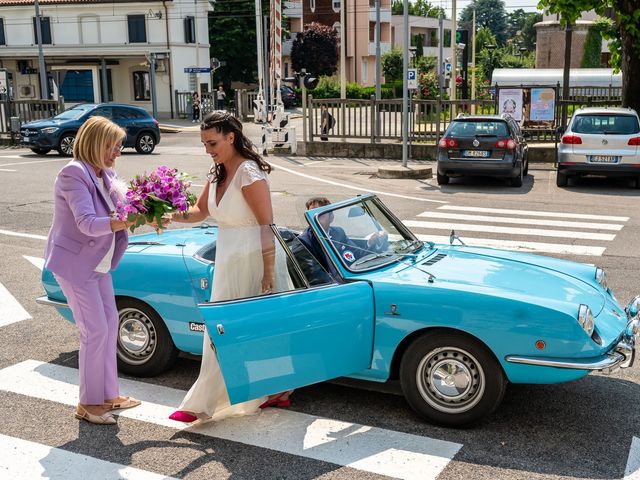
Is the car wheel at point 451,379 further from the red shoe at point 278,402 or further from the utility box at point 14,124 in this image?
the utility box at point 14,124

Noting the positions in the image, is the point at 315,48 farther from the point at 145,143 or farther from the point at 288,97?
the point at 145,143

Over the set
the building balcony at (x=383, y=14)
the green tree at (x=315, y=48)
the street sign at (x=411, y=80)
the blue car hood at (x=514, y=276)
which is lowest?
the blue car hood at (x=514, y=276)

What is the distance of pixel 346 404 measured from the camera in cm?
538

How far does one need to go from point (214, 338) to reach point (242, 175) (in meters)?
1.00

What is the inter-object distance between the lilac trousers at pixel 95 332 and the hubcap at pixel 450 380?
2.01 m

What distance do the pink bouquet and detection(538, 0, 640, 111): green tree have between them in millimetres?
17133

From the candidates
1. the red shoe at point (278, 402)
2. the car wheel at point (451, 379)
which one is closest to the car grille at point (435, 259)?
the car wheel at point (451, 379)

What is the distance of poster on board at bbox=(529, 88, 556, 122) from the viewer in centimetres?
2216

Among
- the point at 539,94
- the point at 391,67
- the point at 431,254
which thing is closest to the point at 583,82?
the point at 539,94

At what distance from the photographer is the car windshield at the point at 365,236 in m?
5.19

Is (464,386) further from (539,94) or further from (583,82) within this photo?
(583,82)

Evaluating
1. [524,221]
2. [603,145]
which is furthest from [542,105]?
[524,221]

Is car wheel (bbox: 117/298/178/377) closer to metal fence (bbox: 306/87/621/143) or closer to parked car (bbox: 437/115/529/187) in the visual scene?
parked car (bbox: 437/115/529/187)

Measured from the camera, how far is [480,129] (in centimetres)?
1702
